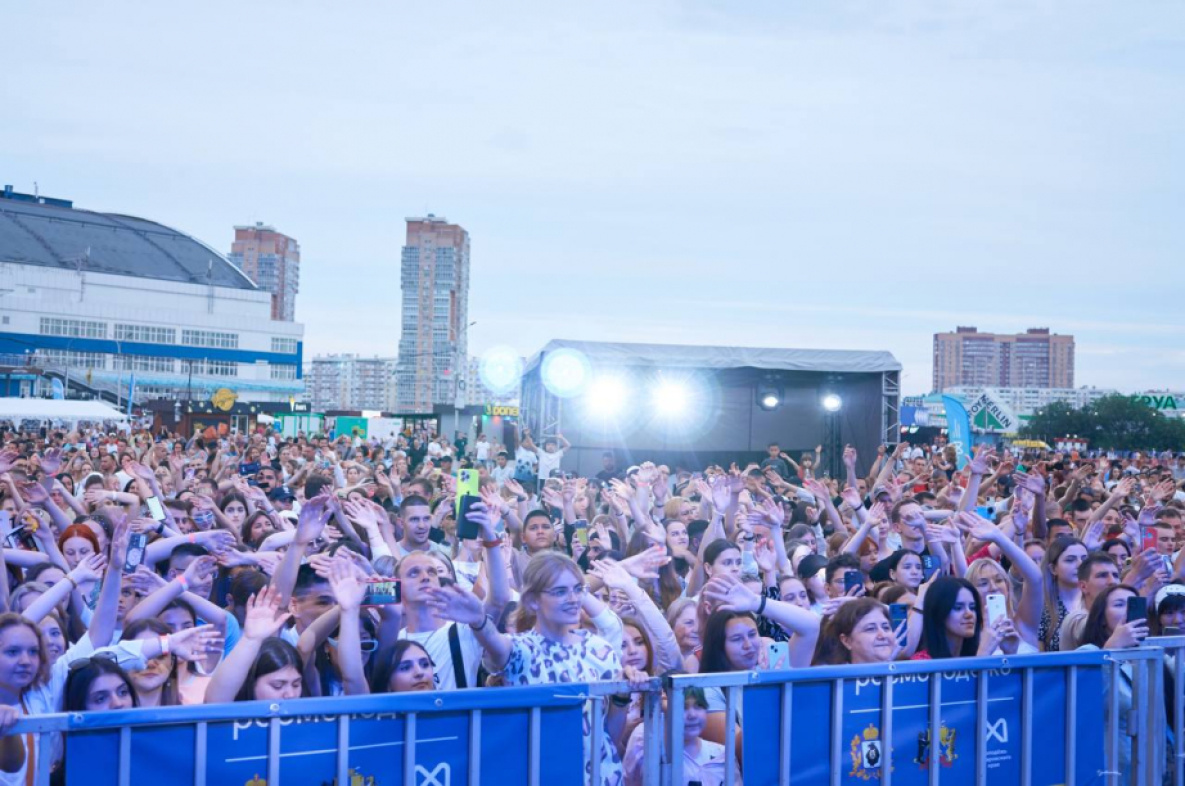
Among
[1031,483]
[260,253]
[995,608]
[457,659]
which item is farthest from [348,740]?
[260,253]

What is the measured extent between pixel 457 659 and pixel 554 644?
0.44 metres

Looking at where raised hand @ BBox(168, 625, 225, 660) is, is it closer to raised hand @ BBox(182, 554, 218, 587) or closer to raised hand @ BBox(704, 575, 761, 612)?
raised hand @ BBox(182, 554, 218, 587)

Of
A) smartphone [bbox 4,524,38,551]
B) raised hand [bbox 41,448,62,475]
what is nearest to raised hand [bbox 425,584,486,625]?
smartphone [bbox 4,524,38,551]

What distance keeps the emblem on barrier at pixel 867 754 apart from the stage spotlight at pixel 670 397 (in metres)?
17.8

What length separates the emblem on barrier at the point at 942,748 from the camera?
13.9 feet

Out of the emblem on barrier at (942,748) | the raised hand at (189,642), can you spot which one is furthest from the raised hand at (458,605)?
the emblem on barrier at (942,748)

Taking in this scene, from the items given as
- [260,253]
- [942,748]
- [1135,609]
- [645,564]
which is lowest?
[942,748]

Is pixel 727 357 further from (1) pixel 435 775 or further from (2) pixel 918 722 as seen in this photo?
(1) pixel 435 775

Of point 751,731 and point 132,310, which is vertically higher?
point 132,310

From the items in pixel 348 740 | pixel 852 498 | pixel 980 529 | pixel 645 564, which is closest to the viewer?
pixel 348 740

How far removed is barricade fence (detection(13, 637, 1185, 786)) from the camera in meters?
3.34

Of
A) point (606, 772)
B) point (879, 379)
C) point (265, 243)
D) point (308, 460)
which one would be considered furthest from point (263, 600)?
point (265, 243)

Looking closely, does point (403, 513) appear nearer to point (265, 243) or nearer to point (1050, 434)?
point (1050, 434)

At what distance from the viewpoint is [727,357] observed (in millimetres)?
21500
